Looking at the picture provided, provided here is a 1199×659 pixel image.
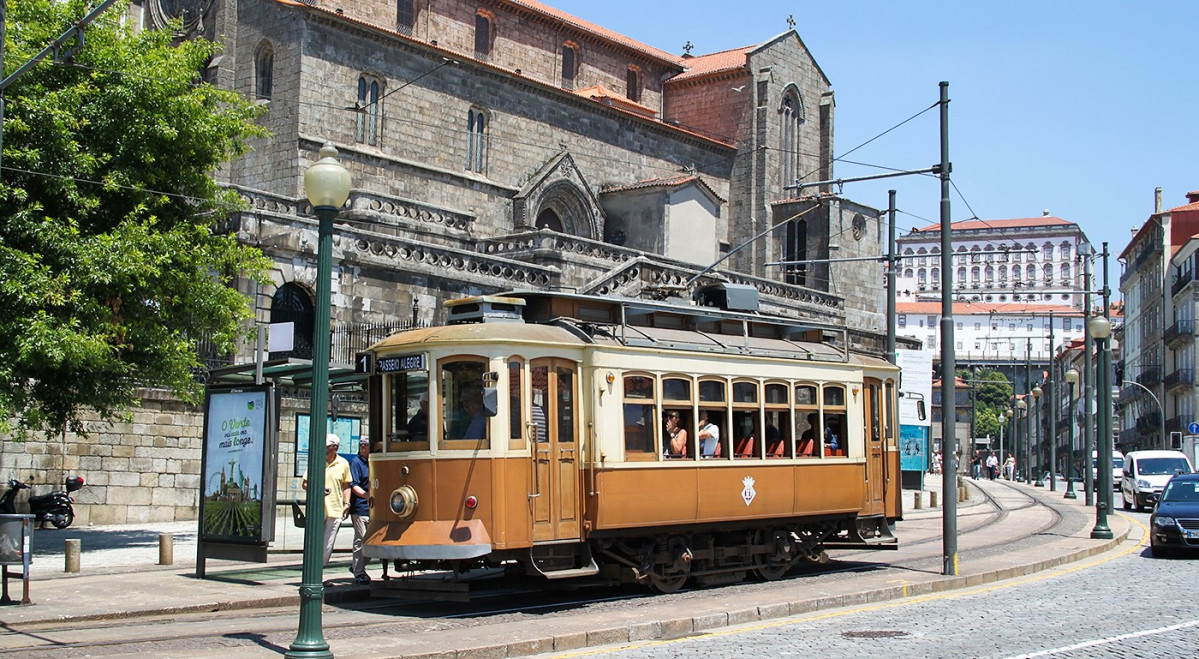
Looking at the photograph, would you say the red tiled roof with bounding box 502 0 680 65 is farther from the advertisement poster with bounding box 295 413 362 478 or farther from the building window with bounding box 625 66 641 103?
the advertisement poster with bounding box 295 413 362 478

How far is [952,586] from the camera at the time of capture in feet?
53.3

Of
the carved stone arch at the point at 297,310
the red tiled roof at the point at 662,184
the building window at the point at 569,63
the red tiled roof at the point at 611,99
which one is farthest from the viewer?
the building window at the point at 569,63

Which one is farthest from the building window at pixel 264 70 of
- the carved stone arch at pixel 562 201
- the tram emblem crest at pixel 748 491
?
Result: the tram emblem crest at pixel 748 491

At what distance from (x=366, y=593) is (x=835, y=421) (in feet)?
21.6

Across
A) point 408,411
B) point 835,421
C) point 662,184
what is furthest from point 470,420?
point 662,184

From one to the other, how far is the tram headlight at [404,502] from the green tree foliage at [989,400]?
110 meters

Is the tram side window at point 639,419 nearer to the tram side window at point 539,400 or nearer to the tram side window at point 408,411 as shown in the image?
the tram side window at point 539,400

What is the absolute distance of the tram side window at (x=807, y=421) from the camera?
1675 centimetres

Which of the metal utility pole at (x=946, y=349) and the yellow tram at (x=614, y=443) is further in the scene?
the metal utility pole at (x=946, y=349)

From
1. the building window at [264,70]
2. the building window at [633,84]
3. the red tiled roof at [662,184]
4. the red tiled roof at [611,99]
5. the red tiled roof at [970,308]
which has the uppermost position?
the building window at [633,84]

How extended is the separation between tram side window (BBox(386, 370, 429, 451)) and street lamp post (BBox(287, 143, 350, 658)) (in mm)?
3025

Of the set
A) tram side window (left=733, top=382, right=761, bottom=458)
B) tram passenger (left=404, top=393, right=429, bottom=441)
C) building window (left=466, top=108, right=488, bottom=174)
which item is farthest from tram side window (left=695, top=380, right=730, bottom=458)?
building window (left=466, top=108, right=488, bottom=174)

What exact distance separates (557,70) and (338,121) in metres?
14.4

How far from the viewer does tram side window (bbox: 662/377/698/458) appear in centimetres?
1492
